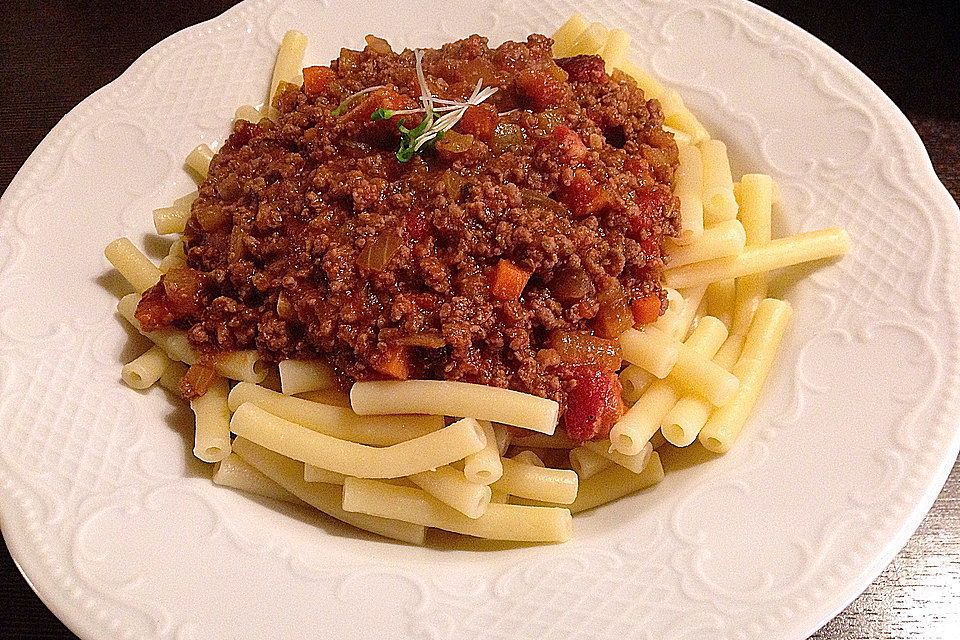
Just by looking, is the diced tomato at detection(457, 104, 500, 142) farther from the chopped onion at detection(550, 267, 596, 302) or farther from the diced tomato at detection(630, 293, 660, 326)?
the diced tomato at detection(630, 293, 660, 326)

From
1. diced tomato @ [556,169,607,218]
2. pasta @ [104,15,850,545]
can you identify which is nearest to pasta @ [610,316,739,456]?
pasta @ [104,15,850,545]

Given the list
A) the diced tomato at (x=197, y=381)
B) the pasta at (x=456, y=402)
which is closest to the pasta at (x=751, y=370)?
the pasta at (x=456, y=402)

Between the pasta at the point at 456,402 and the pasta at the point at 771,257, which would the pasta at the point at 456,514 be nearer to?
the pasta at the point at 456,402

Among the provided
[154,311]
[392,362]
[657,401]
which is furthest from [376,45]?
[657,401]

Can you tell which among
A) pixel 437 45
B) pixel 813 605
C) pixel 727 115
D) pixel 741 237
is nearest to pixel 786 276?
pixel 741 237

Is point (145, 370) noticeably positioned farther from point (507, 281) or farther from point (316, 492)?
point (507, 281)

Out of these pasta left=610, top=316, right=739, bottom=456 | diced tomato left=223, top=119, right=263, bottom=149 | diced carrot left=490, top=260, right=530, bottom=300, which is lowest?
pasta left=610, top=316, right=739, bottom=456
